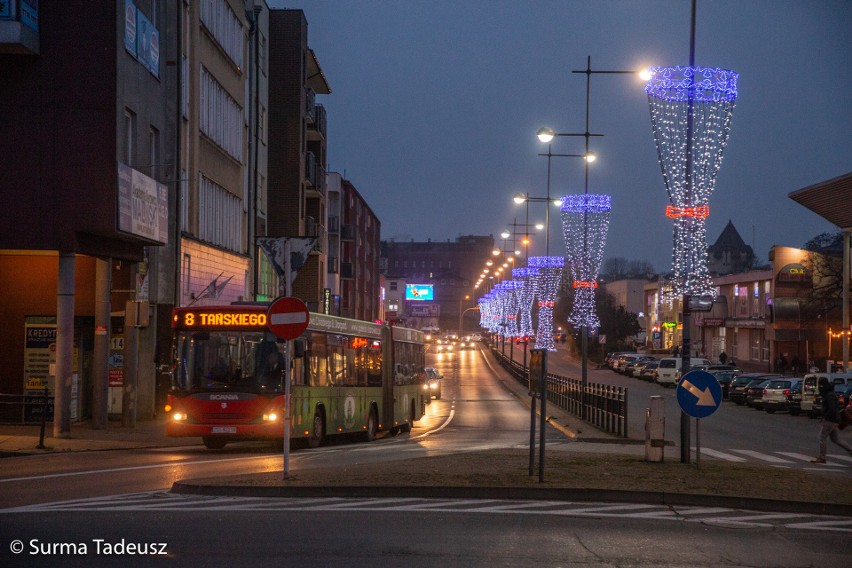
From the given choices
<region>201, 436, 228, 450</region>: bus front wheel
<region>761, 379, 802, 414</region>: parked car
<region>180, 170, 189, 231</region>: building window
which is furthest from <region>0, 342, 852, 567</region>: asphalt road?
<region>761, 379, 802, 414</region>: parked car

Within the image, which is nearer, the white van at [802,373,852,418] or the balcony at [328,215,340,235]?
the white van at [802,373,852,418]

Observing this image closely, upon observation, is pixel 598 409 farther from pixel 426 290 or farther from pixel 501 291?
pixel 426 290

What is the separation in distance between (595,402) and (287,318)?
20459mm

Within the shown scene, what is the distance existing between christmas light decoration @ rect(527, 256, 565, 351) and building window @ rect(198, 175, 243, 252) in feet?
56.9

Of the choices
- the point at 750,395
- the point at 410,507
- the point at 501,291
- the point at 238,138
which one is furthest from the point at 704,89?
the point at 501,291

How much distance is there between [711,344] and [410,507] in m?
94.0

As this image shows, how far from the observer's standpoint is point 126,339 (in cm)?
2839

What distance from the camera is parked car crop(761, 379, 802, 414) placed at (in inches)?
1794

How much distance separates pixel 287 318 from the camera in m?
15.5

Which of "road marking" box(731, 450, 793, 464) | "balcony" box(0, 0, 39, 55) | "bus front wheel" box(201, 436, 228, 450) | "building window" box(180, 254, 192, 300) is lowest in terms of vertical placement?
"road marking" box(731, 450, 793, 464)

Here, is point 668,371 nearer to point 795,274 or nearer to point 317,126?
point 795,274

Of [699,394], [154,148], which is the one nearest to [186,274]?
[154,148]

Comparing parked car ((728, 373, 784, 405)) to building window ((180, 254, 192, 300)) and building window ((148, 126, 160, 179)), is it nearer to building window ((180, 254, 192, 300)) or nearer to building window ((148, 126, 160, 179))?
building window ((180, 254, 192, 300))

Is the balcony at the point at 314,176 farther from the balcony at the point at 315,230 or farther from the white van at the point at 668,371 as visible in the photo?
the white van at the point at 668,371
